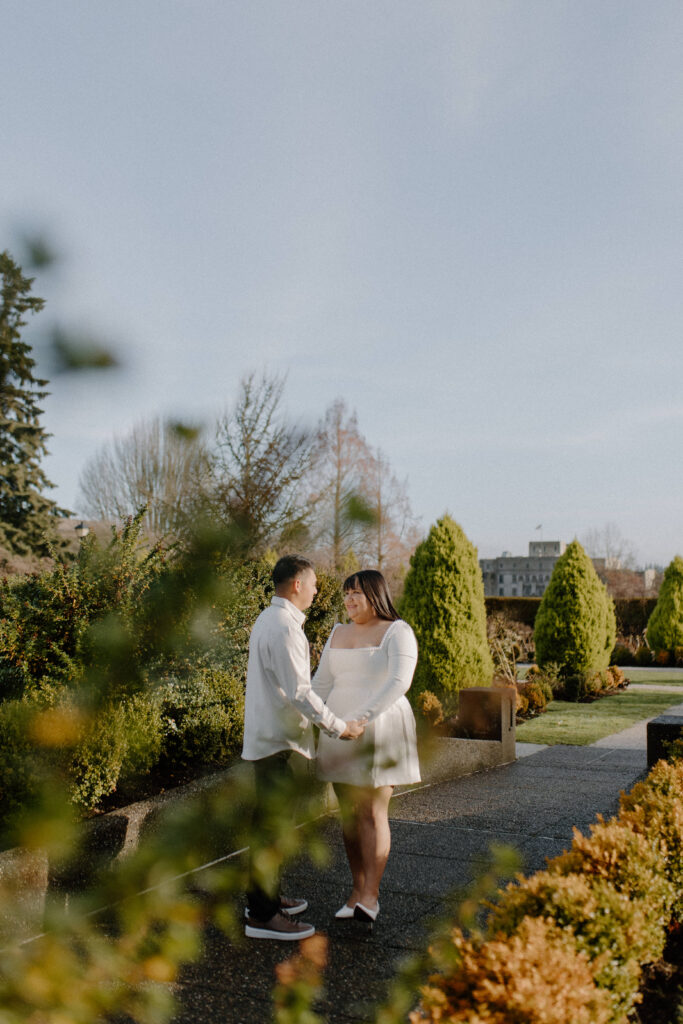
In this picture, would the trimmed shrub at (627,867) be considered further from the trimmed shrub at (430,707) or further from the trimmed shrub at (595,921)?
the trimmed shrub at (430,707)

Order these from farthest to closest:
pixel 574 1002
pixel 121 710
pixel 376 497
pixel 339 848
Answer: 1. pixel 339 848
2. pixel 574 1002
3. pixel 376 497
4. pixel 121 710

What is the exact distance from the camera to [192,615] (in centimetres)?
71

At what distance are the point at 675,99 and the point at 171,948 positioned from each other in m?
1.57

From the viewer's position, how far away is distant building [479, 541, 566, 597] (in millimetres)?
106500

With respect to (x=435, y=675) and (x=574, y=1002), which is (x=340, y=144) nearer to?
(x=574, y=1002)

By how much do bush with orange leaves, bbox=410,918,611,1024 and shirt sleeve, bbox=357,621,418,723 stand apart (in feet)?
4.95

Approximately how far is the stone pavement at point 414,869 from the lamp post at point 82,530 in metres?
1.54

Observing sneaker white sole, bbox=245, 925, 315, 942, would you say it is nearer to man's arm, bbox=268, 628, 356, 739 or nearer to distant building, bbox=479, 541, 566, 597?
man's arm, bbox=268, 628, 356, 739

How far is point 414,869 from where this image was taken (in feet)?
16.2

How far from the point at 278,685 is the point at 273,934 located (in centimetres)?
115

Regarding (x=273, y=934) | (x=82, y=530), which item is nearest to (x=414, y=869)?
(x=273, y=934)

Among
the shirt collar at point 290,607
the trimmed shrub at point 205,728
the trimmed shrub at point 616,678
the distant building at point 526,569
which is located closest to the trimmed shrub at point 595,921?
the shirt collar at point 290,607

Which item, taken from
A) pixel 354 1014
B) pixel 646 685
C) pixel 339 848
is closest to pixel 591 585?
pixel 646 685

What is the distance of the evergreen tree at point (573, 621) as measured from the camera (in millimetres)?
16969
